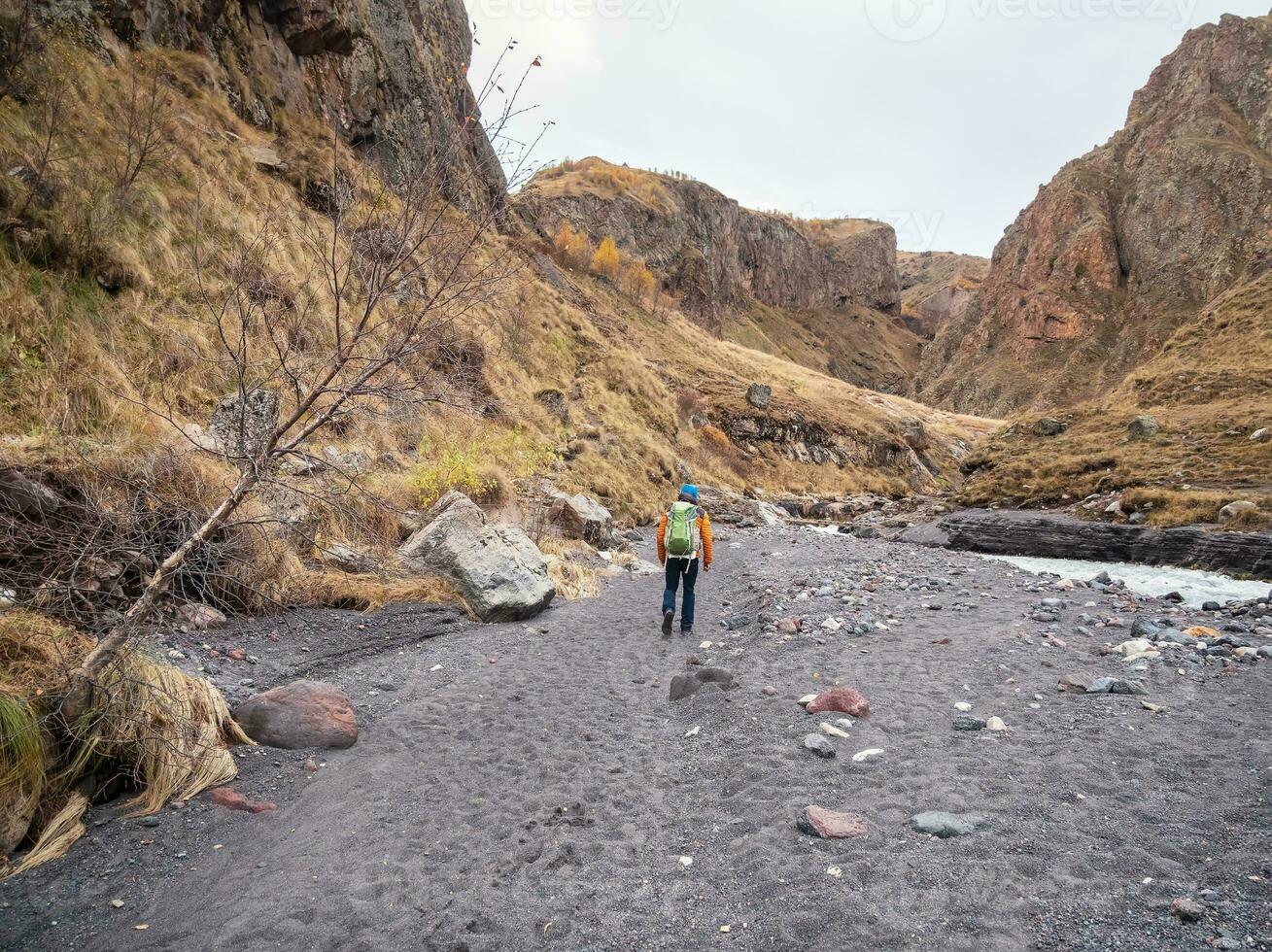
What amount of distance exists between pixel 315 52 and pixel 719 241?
326ft

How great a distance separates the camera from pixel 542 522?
14258 millimetres

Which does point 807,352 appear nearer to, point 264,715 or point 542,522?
point 542,522

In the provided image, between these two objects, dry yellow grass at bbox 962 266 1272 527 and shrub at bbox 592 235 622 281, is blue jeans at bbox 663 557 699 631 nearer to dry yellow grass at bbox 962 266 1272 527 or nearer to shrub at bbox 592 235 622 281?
dry yellow grass at bbox 962 266 1272 527

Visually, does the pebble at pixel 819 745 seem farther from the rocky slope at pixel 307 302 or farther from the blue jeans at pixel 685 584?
the blue jeans at pixel 685 584

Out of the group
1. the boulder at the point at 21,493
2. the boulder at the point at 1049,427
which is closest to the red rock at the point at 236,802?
the boulder at the point at 21,493

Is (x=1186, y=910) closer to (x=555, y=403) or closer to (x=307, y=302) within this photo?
(x=307, y=302)

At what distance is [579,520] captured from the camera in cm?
1524

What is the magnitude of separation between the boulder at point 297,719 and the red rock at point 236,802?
83 centimetres

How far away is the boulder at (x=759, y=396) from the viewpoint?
4159 centimetres

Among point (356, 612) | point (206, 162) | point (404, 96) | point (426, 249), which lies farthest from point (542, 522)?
point (404, 96)

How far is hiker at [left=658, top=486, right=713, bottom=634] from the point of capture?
9114 mm

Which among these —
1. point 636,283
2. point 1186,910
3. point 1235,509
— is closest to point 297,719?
point 1186,910

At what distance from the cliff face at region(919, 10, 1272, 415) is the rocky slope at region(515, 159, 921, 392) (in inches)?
1280

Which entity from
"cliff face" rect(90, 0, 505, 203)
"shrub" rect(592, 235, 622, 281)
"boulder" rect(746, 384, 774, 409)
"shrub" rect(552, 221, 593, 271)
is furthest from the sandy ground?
"shrub" rect(592, 235, 622, 281)
